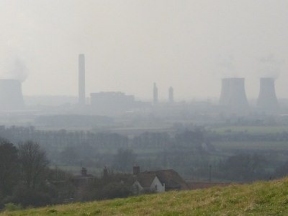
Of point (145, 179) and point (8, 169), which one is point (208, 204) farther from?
point (145, 179)

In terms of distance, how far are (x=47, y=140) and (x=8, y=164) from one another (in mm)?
43872

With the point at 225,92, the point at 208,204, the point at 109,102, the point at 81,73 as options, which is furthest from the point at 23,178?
the point at 81,73

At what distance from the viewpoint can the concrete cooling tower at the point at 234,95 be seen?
4429 inches

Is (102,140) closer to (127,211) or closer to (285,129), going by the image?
(285,129)

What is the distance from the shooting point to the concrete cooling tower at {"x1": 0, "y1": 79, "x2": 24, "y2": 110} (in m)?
113

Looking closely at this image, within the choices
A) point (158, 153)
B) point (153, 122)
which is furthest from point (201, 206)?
point (153, 122)

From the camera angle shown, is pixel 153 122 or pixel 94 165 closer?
pixel 94 165

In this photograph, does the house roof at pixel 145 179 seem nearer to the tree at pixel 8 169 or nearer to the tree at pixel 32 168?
the tree at pixel 32 168

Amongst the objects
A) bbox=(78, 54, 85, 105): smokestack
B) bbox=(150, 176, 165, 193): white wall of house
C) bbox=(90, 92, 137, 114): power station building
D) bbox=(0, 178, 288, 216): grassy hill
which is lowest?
bbox=(150, 176, 165, 193): white wall of house

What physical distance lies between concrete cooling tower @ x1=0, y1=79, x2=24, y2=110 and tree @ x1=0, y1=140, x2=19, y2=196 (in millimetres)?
89848

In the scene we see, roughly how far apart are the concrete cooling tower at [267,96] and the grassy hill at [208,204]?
9707cm

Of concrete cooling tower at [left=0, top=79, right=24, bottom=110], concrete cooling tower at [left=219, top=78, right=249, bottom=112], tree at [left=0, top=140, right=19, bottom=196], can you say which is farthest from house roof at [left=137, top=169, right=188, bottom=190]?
concrete cooling tower at [left=0, top=79, right=24, bottom=110]

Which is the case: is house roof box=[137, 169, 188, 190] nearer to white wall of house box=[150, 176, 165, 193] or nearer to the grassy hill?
white wall of house box=[150, 176, 165, 193]

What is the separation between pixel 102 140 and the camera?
6781 centimetres
